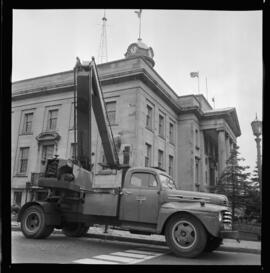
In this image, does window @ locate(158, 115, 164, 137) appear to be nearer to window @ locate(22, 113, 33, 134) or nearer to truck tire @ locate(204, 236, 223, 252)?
window @ locate(22, 113, 33, 134)

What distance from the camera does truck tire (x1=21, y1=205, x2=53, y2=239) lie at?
984 cm

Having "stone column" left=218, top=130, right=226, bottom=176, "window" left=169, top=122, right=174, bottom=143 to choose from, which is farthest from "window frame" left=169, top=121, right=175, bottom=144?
"stone column" left=218, top=130, right=226, bottom=176

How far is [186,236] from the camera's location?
8.18 metres

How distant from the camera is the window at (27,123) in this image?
79.4ft

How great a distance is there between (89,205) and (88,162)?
5.92 ft

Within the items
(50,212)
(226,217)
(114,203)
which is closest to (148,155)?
(50,212)

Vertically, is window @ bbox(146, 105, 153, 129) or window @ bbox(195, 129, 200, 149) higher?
window @ bbox(146, 105, 153, 129)

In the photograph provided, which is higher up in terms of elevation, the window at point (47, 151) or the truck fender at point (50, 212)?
the window at point (47, 151)

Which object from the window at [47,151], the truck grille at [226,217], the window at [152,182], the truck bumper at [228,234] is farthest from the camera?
the window at [47,151]

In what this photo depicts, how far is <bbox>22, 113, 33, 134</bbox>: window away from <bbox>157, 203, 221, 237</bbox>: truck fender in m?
17.8

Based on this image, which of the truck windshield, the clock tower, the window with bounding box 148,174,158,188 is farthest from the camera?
the clock tower

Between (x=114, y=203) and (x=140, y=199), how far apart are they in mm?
756

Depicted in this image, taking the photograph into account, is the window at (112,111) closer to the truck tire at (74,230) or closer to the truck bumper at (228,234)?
the truck tire at (74,230)

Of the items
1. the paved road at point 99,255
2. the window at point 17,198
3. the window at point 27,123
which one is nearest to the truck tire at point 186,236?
the paved road at point 99,255
